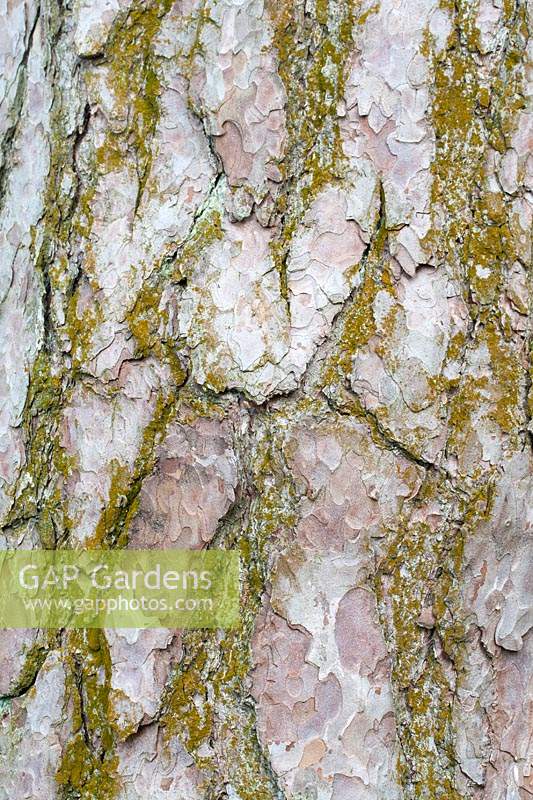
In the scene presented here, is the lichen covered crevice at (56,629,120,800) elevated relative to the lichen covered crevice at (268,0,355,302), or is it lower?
lower

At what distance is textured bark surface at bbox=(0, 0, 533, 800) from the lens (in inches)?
37.8

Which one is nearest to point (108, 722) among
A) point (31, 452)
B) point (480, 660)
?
point (31, 452)

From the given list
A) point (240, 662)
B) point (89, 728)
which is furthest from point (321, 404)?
point (89, 728)

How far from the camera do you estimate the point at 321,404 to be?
964mm

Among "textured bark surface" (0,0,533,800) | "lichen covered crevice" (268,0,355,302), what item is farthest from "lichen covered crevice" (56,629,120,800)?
"lichen covered crevice" (268,0,355,302)

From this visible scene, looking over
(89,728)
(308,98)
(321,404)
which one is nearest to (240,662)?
(89,728)

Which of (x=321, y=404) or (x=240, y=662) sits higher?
(x=321, y=404)

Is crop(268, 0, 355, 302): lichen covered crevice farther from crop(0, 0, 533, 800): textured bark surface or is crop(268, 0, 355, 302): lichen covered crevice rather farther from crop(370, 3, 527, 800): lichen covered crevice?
crop(370, 3, 527, 800): lichen covered crevice

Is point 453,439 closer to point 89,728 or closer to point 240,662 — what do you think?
point 240,662

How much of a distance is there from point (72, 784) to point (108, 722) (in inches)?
3.7

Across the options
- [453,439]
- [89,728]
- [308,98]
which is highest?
[308,98]

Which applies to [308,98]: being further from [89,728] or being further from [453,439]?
[89,728]

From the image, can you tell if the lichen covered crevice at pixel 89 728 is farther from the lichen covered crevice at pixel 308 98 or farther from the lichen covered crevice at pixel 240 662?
the lichen covered crevice at pixel 308 98

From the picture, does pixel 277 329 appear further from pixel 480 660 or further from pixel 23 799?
pixel 23 799
